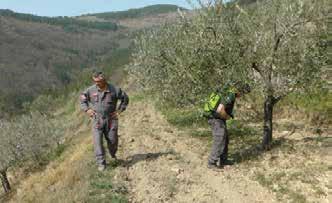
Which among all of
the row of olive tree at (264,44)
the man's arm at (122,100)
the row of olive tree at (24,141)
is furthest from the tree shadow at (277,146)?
the row of olive tree at (24,141)

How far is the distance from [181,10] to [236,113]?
9515 millimetres

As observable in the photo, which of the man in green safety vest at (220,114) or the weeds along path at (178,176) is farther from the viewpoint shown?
the man in green safety vest at (220,114)

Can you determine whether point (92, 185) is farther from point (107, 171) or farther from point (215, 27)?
point (215, 27)

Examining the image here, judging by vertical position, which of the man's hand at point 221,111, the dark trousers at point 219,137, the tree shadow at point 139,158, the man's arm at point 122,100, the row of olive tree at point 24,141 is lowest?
the row of olive tree at point 24,141

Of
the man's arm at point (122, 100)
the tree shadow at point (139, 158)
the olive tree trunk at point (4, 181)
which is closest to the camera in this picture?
the man's arm at point (122, 100)

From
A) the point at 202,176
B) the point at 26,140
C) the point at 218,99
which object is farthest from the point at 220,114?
the point at 26,140

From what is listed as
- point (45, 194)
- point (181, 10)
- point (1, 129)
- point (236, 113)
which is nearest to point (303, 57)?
point (181, 10)

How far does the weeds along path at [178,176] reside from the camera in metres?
13.7

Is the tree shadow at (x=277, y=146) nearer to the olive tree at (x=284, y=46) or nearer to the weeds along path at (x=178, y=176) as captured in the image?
the weeds along path at (x=178, y=176)

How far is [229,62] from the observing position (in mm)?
16500

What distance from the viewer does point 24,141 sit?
175 ft

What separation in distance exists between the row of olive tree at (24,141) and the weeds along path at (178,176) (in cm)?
2976

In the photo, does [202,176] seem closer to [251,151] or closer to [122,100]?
[122,100]

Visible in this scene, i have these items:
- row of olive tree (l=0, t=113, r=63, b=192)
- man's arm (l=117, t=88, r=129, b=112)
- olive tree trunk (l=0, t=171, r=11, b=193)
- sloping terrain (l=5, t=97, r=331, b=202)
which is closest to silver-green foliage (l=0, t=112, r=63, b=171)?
row of olive tree (l=0, t=113, r=63, b=192)
